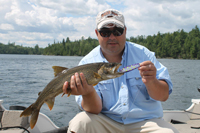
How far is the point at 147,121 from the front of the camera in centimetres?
301

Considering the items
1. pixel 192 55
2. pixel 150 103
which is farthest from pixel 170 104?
pixel 192 55

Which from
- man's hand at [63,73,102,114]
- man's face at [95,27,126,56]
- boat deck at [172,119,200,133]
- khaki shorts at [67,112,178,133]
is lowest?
boat deck at [172,119,200,133]

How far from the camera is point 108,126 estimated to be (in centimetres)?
305

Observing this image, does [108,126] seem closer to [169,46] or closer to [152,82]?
[152,82]

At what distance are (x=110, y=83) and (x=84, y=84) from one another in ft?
1.96

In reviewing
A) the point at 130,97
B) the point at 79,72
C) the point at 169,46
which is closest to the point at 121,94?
the point at 130,97

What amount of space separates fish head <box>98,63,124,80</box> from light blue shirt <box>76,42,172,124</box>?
43 centimetres

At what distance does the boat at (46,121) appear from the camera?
4.04m

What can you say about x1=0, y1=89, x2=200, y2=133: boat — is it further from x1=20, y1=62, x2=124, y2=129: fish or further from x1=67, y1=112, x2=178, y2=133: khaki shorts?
x1=67, y1=112, x2=178, y2=133: khaki shorts

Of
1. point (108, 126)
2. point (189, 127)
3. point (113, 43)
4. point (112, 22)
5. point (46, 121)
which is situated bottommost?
point (189, 127)

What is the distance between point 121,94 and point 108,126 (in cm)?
55

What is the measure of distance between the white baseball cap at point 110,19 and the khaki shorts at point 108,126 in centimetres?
153

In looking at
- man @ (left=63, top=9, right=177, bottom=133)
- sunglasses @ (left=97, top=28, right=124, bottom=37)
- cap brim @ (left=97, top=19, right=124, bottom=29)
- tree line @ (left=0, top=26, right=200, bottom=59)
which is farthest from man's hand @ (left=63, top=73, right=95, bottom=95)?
tree line @ (left=0, top=26, right=200, bottom=59)

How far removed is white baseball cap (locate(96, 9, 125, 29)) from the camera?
328 centimetres
